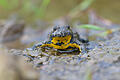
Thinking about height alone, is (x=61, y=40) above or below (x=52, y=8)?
below

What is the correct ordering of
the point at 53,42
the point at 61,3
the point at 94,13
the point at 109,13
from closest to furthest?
the point at 53,42 → the point at 94,13 → the point at 109,13 → the point at 61,3

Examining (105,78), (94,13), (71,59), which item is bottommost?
(105,78)

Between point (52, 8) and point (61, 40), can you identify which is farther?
point (52, 8)

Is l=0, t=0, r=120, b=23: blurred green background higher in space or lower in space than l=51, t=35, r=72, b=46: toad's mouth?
higher

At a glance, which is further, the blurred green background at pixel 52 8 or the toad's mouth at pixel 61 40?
the blurred green background at pixel 52 8

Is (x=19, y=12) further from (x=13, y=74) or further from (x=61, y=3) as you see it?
(x=13, y=74)

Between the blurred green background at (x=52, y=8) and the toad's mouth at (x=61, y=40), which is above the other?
the blurred green background at (x=52, y=8)

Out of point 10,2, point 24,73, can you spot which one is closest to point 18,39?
point 10,2

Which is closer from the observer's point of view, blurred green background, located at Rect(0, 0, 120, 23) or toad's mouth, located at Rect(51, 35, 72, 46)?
toad's mouth, located at Rect(51, 35, 72, 46)
